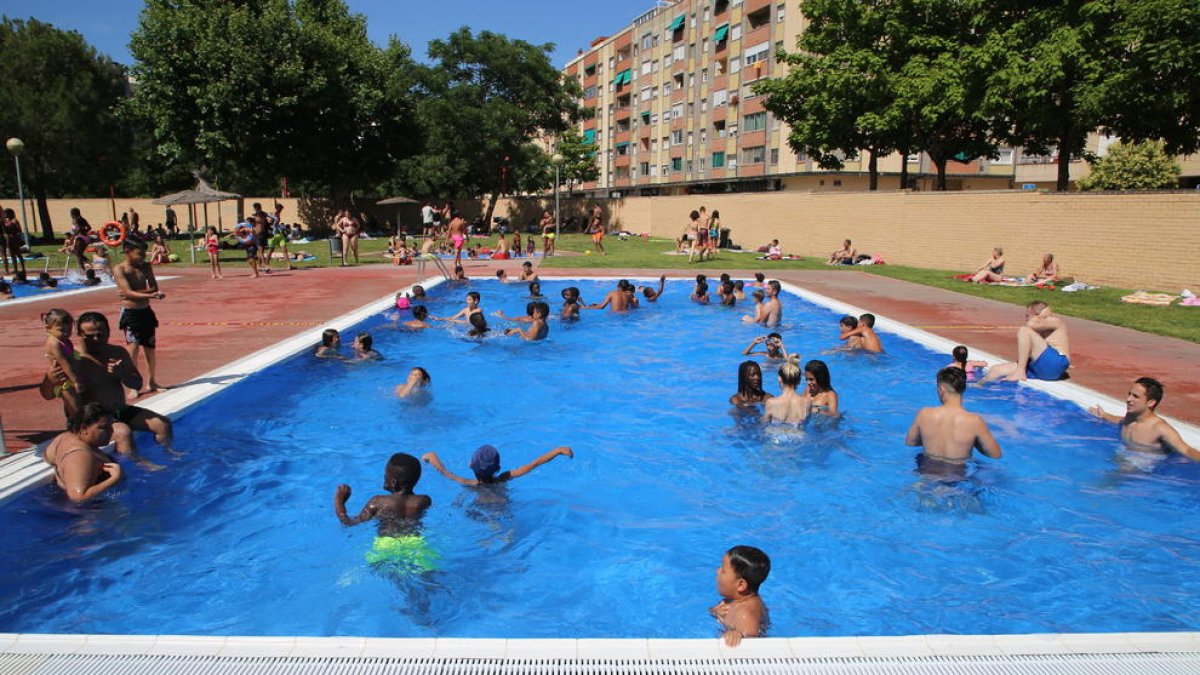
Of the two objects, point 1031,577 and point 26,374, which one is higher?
point 26,374

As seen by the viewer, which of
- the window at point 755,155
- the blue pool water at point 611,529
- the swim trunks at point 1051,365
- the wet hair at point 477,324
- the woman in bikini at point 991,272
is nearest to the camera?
the blue pool water at point 611,529

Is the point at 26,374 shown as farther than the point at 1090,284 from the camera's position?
No

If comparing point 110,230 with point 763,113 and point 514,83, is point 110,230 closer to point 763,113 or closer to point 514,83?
point 514,83

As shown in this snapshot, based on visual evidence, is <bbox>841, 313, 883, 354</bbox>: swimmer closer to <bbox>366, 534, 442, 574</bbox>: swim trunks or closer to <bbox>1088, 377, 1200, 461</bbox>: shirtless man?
<bbox>1088, 377, 1200, 461</bbox>: shirtless man

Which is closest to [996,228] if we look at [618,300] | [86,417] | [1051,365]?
[618,300]

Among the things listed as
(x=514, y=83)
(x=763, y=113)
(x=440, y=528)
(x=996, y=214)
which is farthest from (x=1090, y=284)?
(x=763, y=113)

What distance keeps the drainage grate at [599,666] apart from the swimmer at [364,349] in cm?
769

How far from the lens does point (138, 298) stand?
25.1 feet

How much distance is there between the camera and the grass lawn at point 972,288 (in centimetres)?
1279

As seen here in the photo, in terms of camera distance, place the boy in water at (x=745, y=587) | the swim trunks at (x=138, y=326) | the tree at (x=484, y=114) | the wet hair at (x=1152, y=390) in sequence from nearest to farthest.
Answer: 1. the boy in water at (x=745, y=587)
2. the wet hair at (x=1152, y=390)
3. the swim trunks at (x=138, y=326)
4. the tree at (x=484, y=114)

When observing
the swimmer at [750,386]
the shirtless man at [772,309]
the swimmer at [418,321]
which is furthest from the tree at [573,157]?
the swimmer at [750,386]

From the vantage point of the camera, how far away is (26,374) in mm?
8531

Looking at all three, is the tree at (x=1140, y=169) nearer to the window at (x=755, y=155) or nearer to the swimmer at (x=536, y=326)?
the window at (x=755, y=155)

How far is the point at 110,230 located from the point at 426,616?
26.9 m
